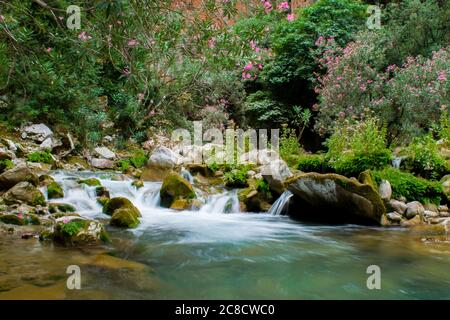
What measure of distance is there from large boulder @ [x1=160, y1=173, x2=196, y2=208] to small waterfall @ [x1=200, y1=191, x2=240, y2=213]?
1.67 feet

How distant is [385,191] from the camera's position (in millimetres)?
7977

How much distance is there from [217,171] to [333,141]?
3.77m

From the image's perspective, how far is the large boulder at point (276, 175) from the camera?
9.35 metres

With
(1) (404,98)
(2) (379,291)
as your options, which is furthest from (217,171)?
(2) (379,291)

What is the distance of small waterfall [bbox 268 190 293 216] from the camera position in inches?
360

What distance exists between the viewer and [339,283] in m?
4.29

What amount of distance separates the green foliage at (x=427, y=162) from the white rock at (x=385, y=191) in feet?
5.31

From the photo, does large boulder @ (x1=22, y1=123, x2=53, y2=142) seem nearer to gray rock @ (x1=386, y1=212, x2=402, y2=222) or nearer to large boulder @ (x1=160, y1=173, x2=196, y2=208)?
large boulder @ (x1=160, y1=173, x2=196, y2=208)

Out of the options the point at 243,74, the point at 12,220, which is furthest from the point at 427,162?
the point at 12,220

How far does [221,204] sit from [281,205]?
154 centimetres

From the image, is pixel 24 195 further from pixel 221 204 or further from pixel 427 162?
pixel 427 162

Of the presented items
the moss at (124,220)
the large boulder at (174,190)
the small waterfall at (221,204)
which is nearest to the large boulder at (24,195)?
the moss at (124,220)

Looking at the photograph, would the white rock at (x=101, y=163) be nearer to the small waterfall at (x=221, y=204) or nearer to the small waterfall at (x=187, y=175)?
the small waterfall at (x=187, y=175)

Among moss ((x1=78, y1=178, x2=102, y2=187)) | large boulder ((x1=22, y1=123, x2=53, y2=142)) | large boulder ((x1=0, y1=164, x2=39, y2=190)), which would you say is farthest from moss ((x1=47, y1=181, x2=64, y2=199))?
large boulder ((x1=22, y1=123, x2=53, y2=142))
